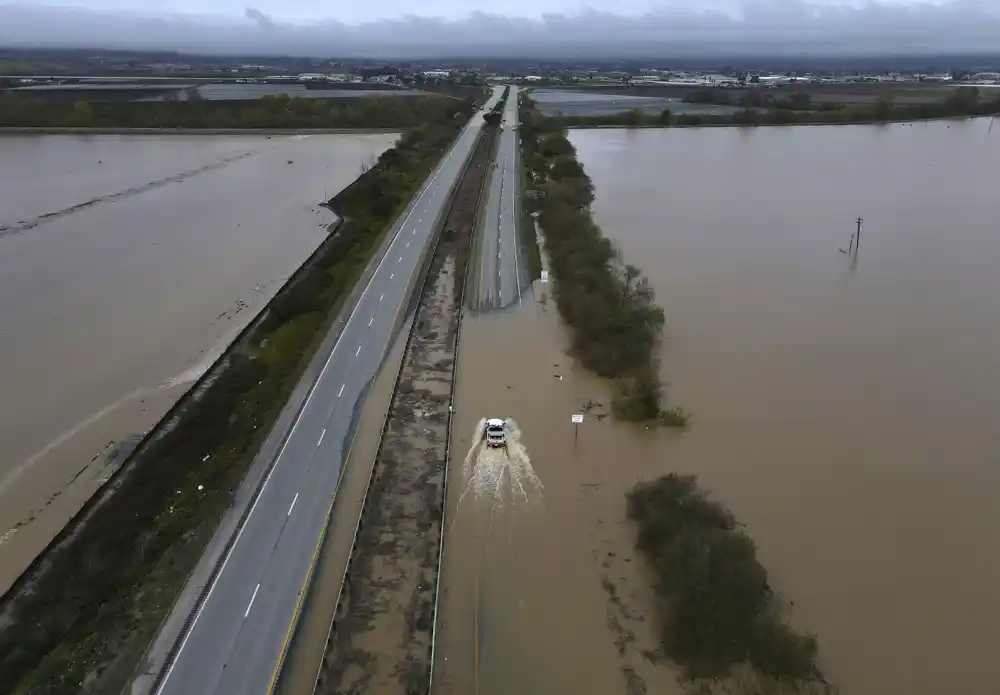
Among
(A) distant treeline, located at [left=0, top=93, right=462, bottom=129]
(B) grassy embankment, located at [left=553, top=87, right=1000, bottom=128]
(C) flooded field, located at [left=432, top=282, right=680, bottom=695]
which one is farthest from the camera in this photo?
(B) grassy embankment, located at [left=553, top=87, right=1000, bottom=128]

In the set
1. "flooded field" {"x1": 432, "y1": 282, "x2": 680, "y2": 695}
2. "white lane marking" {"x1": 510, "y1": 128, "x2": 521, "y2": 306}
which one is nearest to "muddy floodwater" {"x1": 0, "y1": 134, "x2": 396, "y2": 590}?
"flooded field" {"x1": 432, "y1": 282, "x2": 680, "y2": 695}

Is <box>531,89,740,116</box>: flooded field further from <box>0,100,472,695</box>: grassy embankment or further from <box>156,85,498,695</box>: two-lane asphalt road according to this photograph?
<box>156,85,498,695</box>: two-lane asphalt road

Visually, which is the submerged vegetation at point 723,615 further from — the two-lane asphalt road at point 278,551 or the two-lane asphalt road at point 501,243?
the two-lane asphalt road at point 501,243

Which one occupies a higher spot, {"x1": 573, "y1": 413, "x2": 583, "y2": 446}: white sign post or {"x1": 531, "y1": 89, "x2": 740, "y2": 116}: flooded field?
{"x1": 531, "y1": 89, "x2": 740, "y2": 116}: flooded field

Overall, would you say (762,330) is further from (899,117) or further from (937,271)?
(899,117)

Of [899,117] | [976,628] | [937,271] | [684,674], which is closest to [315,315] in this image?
[684,674]

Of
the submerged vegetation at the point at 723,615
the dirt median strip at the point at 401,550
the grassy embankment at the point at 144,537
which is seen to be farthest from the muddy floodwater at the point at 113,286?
the submerged vegetation at the point at 723,615
